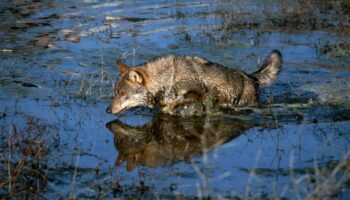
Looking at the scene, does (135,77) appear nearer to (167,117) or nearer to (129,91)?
(129,91)

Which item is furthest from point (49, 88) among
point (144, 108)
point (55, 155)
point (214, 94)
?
point (55, 155)

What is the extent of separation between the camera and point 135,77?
36.0 ft

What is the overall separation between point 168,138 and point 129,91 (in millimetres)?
1455

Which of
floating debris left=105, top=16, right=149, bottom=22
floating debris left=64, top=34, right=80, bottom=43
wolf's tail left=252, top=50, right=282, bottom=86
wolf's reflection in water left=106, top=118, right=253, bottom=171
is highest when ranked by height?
wolf's tail left=252, top=50, right=282, bottom=86

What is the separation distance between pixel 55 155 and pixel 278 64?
4.33 m

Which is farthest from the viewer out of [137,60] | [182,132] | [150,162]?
[137,60]

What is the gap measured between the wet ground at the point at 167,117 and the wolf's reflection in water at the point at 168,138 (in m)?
0.02

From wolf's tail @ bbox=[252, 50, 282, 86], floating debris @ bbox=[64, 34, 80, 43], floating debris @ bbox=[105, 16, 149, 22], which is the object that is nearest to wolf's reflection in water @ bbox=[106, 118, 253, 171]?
wolf's tail @ bbox=[252, 50, 282, 86]

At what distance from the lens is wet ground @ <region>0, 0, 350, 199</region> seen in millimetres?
7688

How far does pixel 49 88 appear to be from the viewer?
41.3 ft

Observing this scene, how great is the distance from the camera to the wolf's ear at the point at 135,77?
35.8ft

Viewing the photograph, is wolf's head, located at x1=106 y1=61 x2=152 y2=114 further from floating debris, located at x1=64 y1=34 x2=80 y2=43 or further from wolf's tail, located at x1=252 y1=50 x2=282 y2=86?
floating debris, located at x1=64 y1=34 x2=80 y2=43

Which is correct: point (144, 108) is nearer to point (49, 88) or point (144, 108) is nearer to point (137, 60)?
point (49, 88)

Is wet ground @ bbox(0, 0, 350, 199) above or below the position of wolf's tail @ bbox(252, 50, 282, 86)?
below
